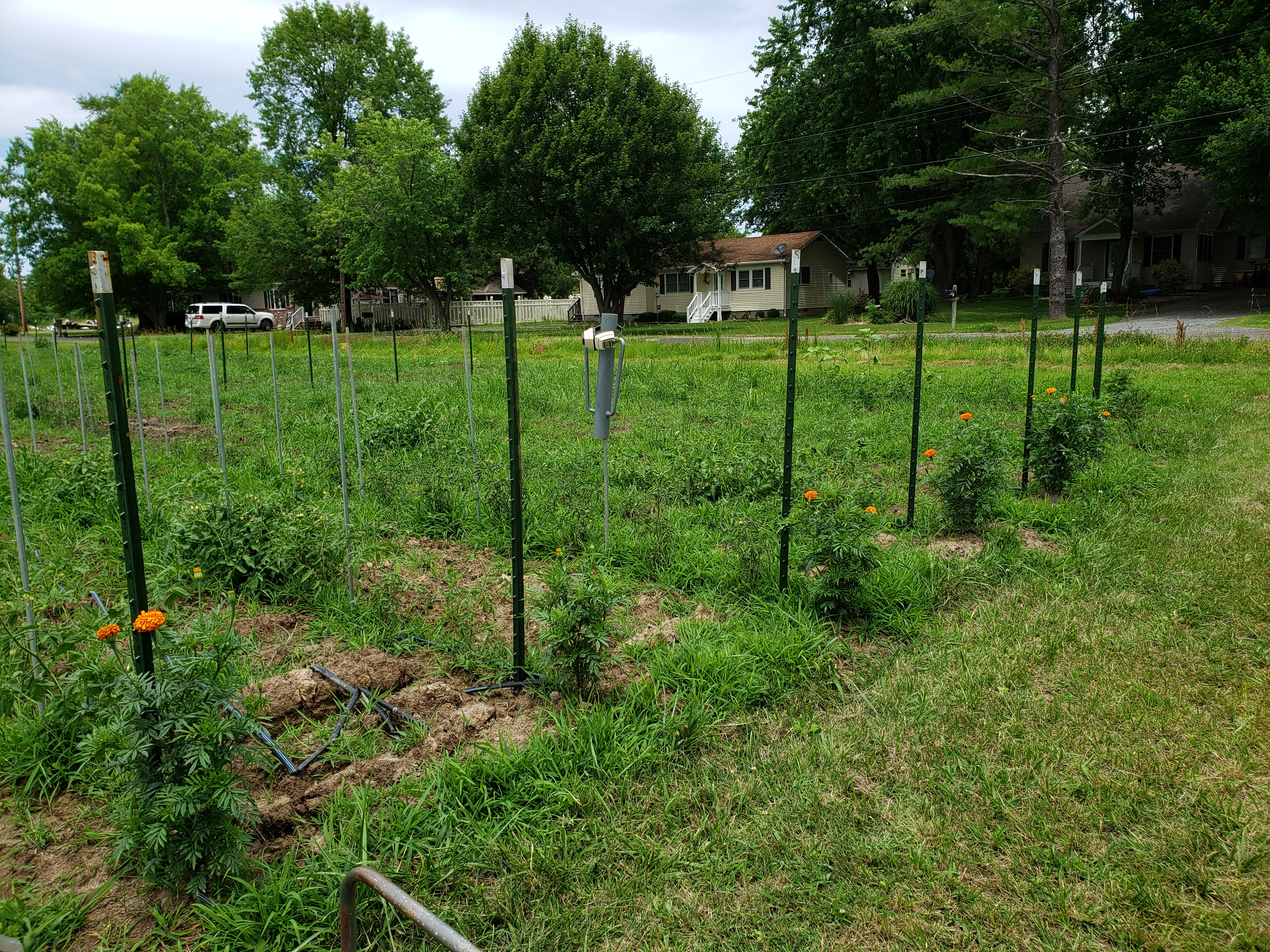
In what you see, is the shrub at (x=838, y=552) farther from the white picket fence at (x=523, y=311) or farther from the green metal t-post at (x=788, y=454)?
the white picket fence at (x=523, y=311)

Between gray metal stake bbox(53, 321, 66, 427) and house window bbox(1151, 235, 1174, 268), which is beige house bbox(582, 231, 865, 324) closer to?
house window bbox(1151, 235, 1174, 268)

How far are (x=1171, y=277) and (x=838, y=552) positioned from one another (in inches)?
1401

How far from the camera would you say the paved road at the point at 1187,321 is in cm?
1795

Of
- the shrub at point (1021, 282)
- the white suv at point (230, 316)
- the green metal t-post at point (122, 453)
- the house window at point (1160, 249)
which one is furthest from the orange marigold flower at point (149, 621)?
the house window at point (1160, 249)

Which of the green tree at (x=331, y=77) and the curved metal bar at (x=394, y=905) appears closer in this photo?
the curved metal bar at (x=394, y=905)

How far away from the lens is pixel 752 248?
120ft

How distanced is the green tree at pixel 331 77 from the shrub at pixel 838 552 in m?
43.9

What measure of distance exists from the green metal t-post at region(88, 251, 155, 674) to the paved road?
52.7 feet

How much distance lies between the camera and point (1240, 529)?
16.9 feet

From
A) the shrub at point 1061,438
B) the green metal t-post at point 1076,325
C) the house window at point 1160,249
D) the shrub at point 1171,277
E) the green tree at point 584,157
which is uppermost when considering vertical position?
the green tree at point 584,157

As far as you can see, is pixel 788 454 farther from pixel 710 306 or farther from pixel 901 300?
pixel 710 306

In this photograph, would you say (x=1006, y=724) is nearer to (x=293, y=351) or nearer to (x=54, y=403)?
(x=54, y=403)

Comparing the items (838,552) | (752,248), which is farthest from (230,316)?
(838,552)

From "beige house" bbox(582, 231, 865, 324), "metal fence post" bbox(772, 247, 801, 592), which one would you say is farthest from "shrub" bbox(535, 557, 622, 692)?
"beige house" bbox(582, 231, 865, 324)
